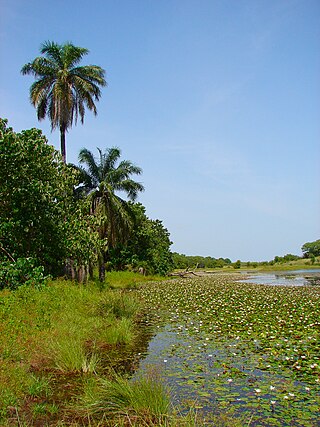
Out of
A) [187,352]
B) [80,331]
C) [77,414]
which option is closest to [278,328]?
[187,352]

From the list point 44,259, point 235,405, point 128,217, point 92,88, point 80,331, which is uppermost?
point 92,88

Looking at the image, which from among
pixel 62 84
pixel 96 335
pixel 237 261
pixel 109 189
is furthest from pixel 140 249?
pixel 237 261

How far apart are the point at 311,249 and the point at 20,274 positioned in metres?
122

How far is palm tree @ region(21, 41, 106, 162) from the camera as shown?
80.8 ft

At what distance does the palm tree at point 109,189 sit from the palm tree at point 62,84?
5.35 metres

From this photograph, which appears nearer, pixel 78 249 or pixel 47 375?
pixel 47 375

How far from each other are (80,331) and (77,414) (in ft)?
15.3

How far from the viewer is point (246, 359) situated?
30.2 ft

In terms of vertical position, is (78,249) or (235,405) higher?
(78,249)

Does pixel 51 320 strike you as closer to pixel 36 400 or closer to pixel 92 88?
pixel 36 400

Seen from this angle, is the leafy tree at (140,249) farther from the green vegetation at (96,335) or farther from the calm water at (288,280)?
the green vegetation at (96,335)

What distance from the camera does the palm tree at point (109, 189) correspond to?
29266 millimetres

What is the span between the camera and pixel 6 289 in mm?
14664

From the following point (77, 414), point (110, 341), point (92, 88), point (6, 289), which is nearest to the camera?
point (77, 414)
